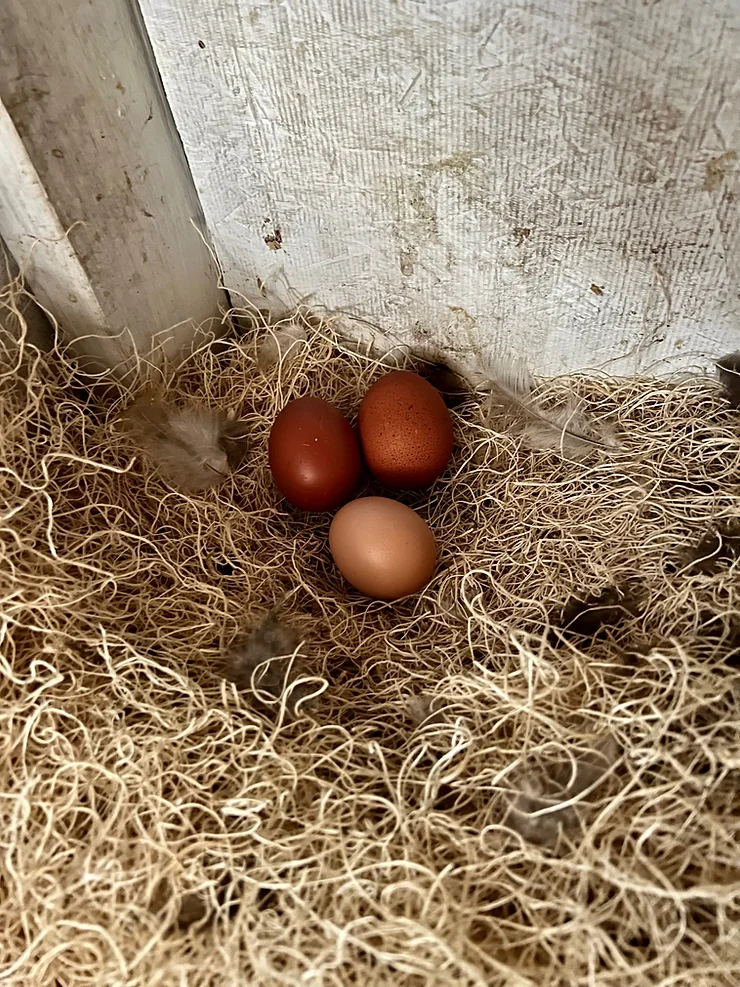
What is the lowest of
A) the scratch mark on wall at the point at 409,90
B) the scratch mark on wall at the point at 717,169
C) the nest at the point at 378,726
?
the nest at the point at 378,726

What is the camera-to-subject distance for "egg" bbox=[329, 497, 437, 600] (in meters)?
1.15

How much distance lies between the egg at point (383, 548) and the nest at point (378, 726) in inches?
1.7

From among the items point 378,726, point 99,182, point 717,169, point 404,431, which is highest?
point 99,182

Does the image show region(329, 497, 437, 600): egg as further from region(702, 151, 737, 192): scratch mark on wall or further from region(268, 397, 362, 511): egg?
region(702, 151, 737, 192): scratch mark on wall

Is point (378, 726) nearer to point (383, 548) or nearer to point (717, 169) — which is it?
point (383, 548)

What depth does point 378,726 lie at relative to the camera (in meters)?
1.01

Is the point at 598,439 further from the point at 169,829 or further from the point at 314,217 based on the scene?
the point at 169,829

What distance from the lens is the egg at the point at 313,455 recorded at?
1208mm

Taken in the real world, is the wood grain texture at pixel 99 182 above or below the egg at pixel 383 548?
above

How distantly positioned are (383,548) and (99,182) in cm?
68

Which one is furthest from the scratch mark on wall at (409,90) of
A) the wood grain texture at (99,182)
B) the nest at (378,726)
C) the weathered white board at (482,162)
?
the nest at (378,726)

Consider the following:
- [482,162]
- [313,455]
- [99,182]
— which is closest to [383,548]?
[313,455]

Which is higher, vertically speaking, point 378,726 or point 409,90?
point 409,90

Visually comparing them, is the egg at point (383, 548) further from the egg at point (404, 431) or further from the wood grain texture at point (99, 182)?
the wood grain texture at point (99, 182)
